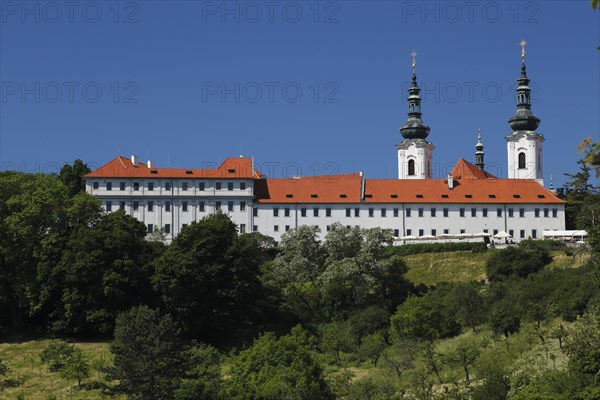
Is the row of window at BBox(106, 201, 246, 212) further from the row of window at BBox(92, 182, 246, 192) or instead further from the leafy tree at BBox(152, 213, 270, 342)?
the leafy tree at BBox(152, 213, 270, 342)

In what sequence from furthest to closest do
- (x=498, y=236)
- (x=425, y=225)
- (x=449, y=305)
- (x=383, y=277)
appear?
(x=425, y=225)
(x=498, y=236)
(x=383, y=277)
(x=449, y=305)

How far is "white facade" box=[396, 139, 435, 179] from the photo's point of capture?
109 meters

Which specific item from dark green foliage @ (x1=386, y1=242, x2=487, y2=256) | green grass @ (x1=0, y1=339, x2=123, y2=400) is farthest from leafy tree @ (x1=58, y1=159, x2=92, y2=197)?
green grass @ (x1=0, y1=339, x2=123, y2=400)

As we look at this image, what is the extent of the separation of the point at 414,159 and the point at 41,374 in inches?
2637

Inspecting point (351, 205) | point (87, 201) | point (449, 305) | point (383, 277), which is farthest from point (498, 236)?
point (87, 201)

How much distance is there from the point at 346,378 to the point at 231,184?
48399mm

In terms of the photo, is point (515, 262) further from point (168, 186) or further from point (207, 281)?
point (168, 186)


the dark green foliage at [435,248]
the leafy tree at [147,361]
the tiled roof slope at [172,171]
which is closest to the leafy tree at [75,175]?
the tiled roof slope at [172,171]

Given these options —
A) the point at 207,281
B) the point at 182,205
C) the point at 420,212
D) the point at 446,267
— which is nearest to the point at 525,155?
the point at 420,212

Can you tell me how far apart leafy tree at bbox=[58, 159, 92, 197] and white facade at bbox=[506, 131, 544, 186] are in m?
44.8

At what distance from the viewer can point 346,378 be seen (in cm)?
4306

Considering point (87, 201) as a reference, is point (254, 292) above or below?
below

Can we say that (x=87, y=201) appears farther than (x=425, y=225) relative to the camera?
No

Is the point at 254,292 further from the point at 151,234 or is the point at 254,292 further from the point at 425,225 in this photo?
the point at 425,225
